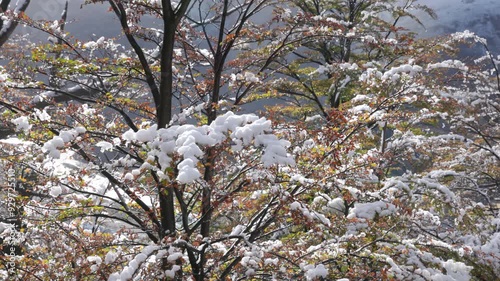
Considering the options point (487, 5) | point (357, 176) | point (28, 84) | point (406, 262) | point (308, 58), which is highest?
point (487, 5)

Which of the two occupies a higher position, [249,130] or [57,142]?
[57,142]

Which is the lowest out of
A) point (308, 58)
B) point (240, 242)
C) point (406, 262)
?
point (406, 262)

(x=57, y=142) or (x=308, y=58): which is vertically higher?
(x=308, y=58)

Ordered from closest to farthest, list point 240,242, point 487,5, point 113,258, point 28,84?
point 113,258 < point 240,242 < point 28,84 < point 487,5

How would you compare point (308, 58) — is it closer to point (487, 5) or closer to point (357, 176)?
Answer: point (357, 176)

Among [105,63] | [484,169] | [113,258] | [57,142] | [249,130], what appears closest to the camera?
[249,130]

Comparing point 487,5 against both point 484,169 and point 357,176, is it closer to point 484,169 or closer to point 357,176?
point 484,169

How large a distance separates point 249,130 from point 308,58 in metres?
8.87

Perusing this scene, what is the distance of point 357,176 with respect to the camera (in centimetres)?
455

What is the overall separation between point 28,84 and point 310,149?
11.8 feet

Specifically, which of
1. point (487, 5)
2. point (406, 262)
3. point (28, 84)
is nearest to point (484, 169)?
point (406, 262)

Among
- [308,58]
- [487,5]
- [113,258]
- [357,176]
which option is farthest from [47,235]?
[487,5]

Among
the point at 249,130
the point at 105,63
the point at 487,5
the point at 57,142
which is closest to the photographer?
the point at 249,130

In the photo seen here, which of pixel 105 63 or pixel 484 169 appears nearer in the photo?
pixel 105 63
